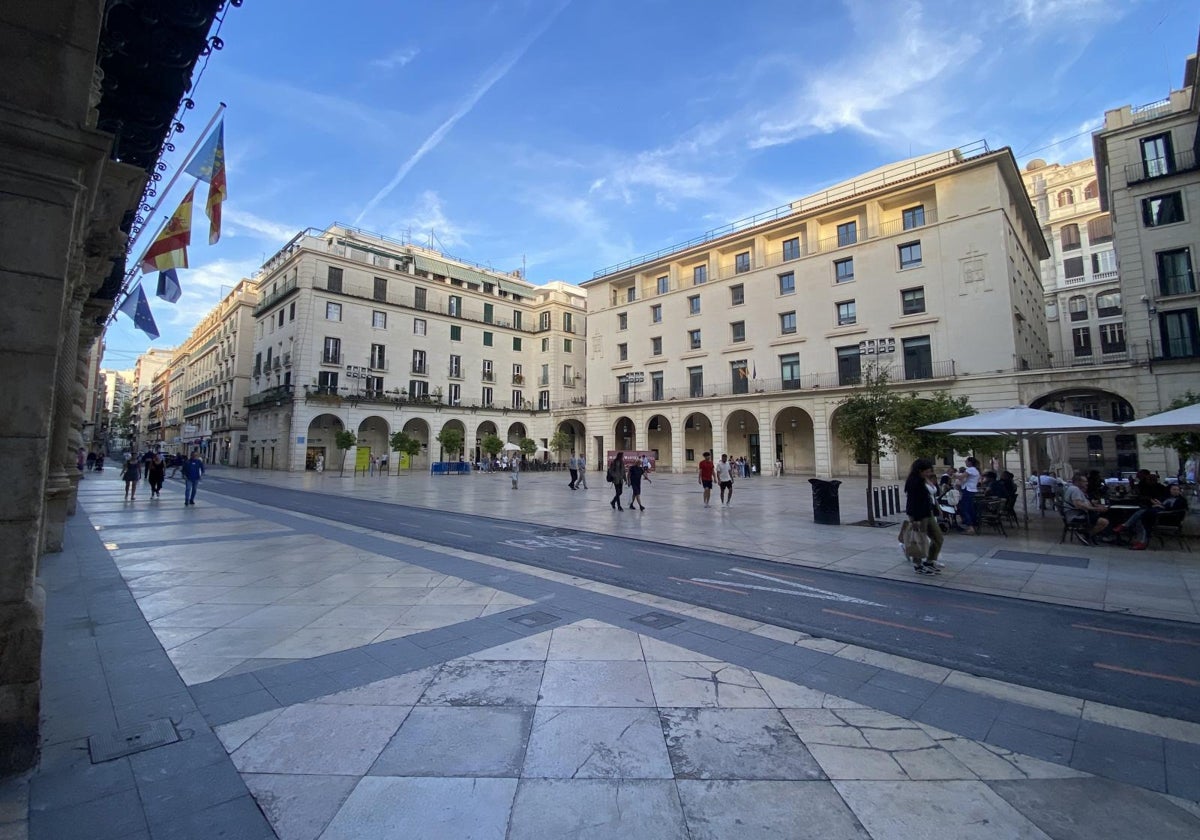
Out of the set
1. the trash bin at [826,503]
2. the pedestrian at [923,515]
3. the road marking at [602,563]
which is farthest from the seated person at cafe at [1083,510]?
the road marking at [602,563]

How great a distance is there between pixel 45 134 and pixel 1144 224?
35976mm

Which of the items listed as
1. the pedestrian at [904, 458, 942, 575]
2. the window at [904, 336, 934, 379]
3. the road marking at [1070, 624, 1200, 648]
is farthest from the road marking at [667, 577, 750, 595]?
the window at [904, 336, 934, 379]

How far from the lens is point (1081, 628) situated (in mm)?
5000

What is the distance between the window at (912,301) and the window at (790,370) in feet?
21.4

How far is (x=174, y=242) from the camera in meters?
9.12

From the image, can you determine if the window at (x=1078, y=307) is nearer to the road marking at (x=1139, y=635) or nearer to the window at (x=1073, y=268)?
the window at (x=1073, y=268)

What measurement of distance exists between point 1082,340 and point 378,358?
57.8 metres

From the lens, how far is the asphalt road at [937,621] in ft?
12.7

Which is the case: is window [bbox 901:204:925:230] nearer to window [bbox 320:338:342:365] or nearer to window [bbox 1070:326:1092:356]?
window [bbox 1070:326:1092:356]

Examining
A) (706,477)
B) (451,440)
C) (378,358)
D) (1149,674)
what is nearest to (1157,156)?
(706,477)

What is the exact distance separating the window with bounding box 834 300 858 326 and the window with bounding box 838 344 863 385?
1.57 m

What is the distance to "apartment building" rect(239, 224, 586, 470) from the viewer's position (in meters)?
38.2


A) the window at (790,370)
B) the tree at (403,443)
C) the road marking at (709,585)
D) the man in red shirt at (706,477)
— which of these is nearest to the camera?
the road marking at (709,585)

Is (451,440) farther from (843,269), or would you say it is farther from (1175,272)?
(1175,272)
